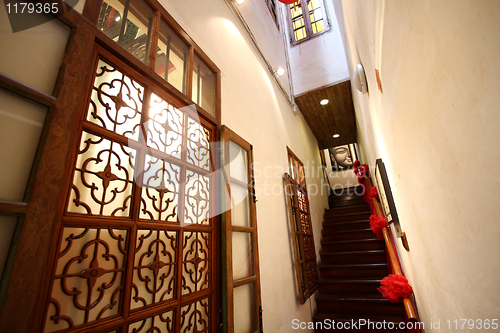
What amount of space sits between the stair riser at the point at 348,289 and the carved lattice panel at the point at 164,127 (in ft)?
11.6

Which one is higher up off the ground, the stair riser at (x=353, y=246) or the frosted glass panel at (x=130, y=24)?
the frosted glass panel at (x=130, y=24)

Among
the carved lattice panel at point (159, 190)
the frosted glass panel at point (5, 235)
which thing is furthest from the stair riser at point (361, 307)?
the frosted glass panel at point (5, 235)

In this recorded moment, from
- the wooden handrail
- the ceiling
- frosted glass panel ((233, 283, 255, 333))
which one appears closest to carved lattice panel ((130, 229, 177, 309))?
frosted glass panel ((233, 283, 255, 333))

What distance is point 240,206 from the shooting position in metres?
2.02

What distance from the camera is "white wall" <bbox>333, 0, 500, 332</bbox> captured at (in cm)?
43

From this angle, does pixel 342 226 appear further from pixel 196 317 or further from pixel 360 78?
pixel 196 317

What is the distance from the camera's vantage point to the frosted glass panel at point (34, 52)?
0.83 m

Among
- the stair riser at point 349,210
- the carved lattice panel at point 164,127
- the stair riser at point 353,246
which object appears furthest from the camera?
the stair riser at point 349,210

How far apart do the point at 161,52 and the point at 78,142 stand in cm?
101

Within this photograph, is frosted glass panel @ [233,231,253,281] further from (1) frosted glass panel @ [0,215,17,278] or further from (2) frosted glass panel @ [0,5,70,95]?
(2) frosted glass panel @ [0,5,70,95]

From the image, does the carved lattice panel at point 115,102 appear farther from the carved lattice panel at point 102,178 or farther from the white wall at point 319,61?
the white wall at point 319,61

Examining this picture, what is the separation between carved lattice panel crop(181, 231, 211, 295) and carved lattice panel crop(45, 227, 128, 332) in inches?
15.4

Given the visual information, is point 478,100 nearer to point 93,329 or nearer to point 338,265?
point 93,329

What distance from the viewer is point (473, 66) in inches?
17.5
